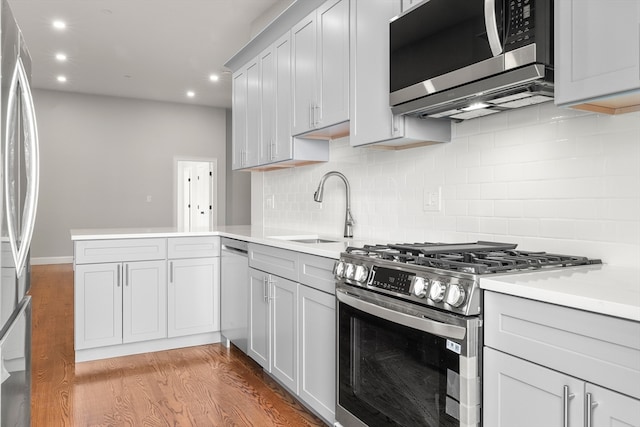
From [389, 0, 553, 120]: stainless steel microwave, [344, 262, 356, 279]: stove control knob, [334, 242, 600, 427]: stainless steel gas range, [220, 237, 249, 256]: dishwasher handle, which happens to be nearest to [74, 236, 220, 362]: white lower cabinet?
[220, 237, 249, 256]: dishwasher handle

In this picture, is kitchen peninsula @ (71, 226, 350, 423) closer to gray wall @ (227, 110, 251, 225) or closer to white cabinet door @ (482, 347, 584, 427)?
white cabinet door @ (482, 347, 584, 427)

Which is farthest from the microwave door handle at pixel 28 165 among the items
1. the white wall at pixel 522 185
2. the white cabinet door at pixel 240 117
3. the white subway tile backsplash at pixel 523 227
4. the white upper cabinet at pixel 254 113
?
the white cabinet door at pixel 240 117

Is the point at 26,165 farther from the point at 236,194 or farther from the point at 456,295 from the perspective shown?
the point at 236,194

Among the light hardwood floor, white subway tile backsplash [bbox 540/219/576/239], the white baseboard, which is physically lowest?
the light hardwood floor

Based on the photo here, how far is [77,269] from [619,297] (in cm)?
326

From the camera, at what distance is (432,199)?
7.98ft

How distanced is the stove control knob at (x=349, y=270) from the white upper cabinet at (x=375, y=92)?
2.30ft

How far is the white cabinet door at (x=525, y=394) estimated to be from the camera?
1121 mm

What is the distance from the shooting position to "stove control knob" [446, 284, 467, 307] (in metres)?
1.36

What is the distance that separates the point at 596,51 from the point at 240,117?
3251 millimetres

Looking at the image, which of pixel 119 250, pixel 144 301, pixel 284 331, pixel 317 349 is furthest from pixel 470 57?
pixel 144 301

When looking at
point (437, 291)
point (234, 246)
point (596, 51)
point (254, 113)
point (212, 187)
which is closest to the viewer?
point (596, 51)

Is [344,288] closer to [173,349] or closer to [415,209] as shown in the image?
[415,209]

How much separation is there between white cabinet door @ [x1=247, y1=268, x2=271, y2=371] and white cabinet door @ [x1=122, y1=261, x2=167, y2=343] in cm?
85
